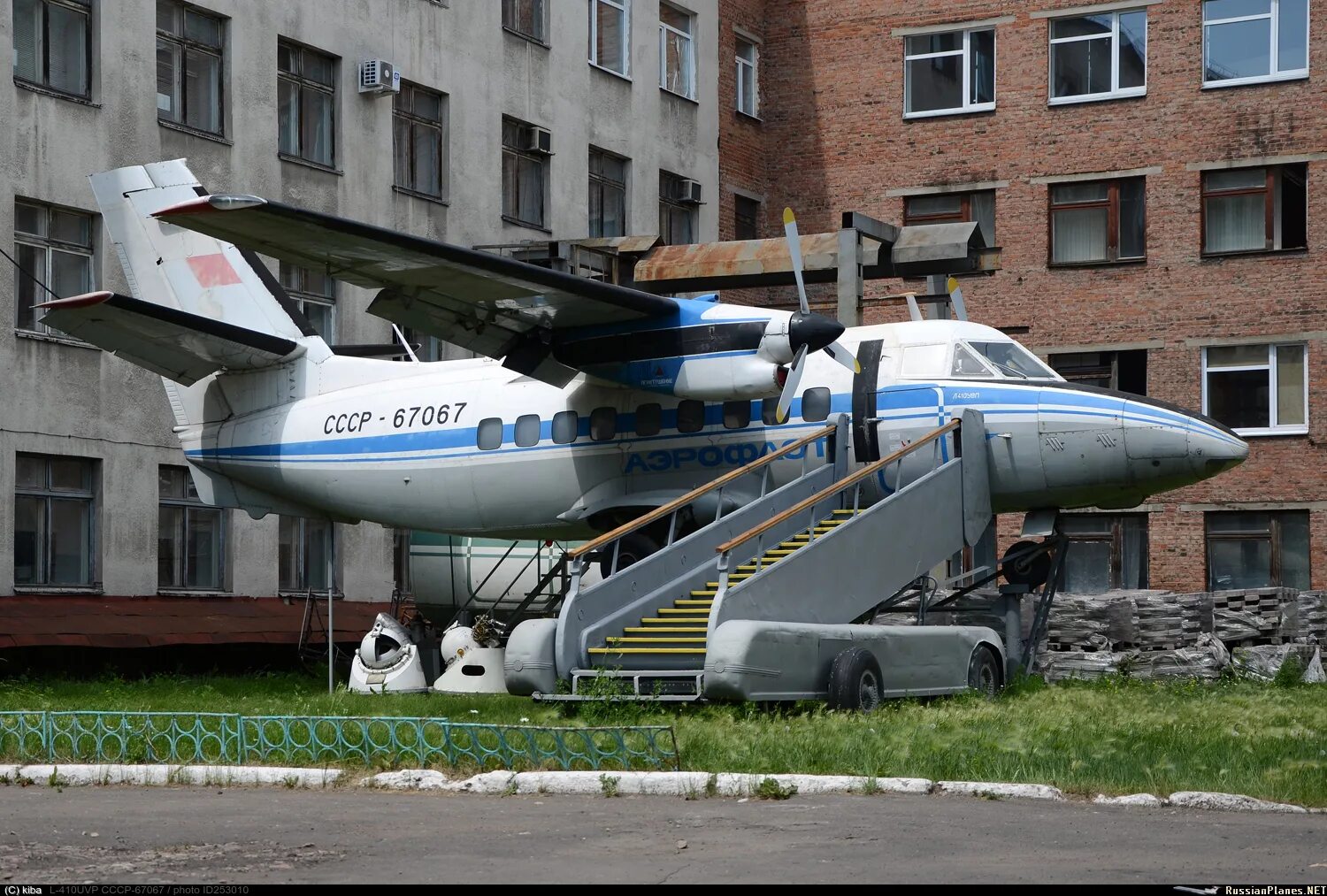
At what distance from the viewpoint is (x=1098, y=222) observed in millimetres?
40750

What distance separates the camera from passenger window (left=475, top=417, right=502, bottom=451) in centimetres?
2328

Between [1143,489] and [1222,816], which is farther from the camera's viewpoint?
[1143,489]

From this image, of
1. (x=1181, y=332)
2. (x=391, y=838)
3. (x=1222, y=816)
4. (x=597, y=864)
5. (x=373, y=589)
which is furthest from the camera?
(x=1181, y=332)

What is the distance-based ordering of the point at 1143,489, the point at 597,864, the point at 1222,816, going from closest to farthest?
the point at 597,864 < the point at 1222,816 < the point at 1143,489

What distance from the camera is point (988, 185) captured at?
41.6 meters

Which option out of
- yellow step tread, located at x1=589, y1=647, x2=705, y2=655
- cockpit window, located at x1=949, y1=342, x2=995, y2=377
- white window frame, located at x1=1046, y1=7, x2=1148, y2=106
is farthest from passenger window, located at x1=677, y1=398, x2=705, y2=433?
white window frame, located at x1=1046, y1=7, x2=1148, y2=106

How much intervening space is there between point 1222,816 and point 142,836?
606cm

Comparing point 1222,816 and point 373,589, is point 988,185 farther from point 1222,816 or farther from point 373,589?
point 1222,816

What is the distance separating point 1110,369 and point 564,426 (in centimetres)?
2073

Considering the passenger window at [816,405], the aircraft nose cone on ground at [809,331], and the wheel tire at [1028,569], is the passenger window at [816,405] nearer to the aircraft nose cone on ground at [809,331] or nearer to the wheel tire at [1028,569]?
the aircraft nose cone on ground at [809,331]

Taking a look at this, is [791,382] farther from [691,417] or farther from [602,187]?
[602,187]

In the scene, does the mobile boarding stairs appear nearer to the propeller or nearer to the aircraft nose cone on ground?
the propeller

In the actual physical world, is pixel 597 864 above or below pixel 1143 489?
below

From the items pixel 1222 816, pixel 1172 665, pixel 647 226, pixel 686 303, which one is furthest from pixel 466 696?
pixel 647 226
